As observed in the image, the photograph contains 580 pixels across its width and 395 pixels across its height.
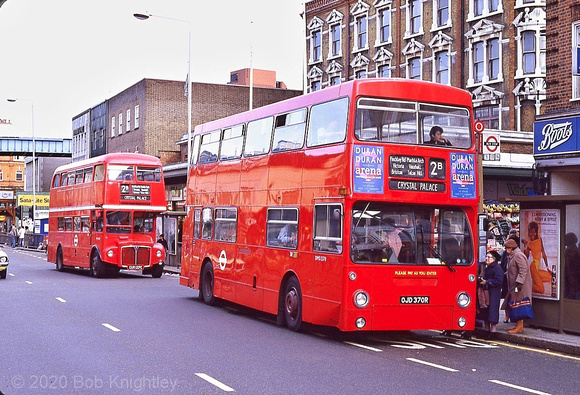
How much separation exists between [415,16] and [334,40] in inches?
283

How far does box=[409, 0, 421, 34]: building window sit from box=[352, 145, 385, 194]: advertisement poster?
2890cm

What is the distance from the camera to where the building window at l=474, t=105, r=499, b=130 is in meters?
36.8

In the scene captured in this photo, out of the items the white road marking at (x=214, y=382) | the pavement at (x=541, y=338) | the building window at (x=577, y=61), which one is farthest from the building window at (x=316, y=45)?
the white road marking at (x=214, y=382)

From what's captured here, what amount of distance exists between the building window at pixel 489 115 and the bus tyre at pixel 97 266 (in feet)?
56.4

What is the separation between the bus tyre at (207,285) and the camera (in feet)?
66.5

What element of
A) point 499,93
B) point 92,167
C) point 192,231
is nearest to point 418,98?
point 192,231

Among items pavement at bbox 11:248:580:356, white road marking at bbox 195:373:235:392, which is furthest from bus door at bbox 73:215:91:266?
white road marking at bbox 195:373:235:392

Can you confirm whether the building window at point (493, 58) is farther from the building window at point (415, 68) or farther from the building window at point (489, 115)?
the building window at point (415, 68)

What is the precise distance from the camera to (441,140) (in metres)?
14.2

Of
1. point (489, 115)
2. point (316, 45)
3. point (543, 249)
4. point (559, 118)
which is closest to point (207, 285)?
point (543, 249)

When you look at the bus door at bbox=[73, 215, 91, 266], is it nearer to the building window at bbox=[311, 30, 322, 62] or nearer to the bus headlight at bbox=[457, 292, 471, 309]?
the building window at bbox=[311, 30, 322, 62]

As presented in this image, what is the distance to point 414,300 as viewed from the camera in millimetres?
13750

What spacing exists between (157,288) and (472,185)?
1399 cm

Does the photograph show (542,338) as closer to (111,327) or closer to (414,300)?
(414,300)
